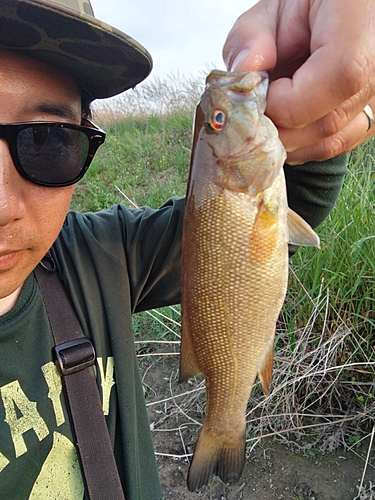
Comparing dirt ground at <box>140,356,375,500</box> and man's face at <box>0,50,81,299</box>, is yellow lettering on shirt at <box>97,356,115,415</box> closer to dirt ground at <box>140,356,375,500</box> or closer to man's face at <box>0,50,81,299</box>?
man's face at <box>0,50,81,299</box>

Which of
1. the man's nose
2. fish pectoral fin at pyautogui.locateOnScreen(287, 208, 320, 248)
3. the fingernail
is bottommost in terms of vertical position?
fish pectoral fin at pyautogui.locateOnScreen(287, 208, 320, 248)

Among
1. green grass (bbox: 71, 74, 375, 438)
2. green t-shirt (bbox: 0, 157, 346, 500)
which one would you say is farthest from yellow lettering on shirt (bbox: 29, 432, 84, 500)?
green grass (bbox: 71, 74, 375, 438)

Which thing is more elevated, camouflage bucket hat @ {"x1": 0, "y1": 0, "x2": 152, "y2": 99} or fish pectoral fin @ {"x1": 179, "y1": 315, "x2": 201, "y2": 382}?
camouflage bucket hat @ {"x1": 0, "y1": 0, "x2": 152, "y2": 99}

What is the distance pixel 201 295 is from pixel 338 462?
1.75 metres

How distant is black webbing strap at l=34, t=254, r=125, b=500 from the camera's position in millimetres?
1211

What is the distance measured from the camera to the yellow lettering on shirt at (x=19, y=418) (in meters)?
1.13

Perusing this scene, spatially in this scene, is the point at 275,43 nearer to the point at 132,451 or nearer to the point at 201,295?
the point at 201,295

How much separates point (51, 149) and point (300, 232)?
0.73 meters

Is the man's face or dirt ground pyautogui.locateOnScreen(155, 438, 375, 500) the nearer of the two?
the man's face

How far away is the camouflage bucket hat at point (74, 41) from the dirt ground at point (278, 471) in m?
2.09

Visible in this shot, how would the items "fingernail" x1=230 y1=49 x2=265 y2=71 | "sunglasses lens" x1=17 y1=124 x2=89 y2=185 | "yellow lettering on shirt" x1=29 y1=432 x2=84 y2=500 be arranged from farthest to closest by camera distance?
"yellow lettering on shirt" x1=29 y1=432 x2=84 y2=500, "sunglasses lens" x1=17 y1=124 x2=89 y2=185, "fingernail" x1=230 y1=49 x2=265 y2=71

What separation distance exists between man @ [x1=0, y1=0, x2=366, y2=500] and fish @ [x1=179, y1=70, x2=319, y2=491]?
0.27m

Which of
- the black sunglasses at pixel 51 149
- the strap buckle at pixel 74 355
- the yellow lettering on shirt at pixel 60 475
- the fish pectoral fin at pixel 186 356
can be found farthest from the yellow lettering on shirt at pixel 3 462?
the black sunglasses at pixel 51 149

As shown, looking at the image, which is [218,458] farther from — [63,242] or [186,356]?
[63,242]
